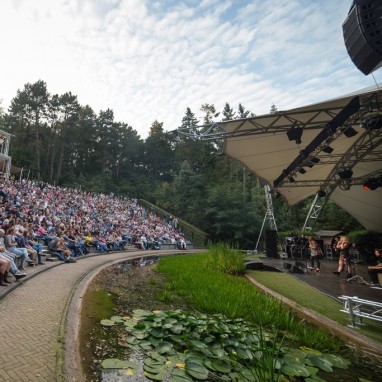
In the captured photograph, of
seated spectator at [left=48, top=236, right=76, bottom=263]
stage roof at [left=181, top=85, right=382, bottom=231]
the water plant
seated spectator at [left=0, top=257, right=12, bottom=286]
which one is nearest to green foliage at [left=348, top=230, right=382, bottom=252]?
stage roof at [left=181, top=85, right=382, bottom=231]

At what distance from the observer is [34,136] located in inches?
1689

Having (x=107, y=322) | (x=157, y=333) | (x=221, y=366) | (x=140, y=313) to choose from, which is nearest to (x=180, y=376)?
(x=221, y=366)

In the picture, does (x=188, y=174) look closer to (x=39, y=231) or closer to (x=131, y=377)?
(x=39, y=231)

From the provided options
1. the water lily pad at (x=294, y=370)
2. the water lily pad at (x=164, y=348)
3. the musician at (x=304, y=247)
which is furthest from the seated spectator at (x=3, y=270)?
the musician at (x=304, y=247)

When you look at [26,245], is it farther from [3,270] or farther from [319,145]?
[319,145]

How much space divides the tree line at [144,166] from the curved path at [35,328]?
22.7m

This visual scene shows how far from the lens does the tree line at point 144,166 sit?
30422 mm

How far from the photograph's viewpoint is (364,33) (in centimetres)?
303

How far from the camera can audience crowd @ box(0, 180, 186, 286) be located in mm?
7329

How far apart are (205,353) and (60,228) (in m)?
10.5

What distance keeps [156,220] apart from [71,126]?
2627cm

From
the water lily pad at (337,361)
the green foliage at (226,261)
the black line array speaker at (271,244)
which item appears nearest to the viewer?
the water lily pad at (337,361)

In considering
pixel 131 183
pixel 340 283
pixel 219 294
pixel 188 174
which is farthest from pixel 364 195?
pixel 131 183

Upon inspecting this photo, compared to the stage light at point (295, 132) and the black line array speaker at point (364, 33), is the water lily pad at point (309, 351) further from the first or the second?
the stage light at point (295, 132)
